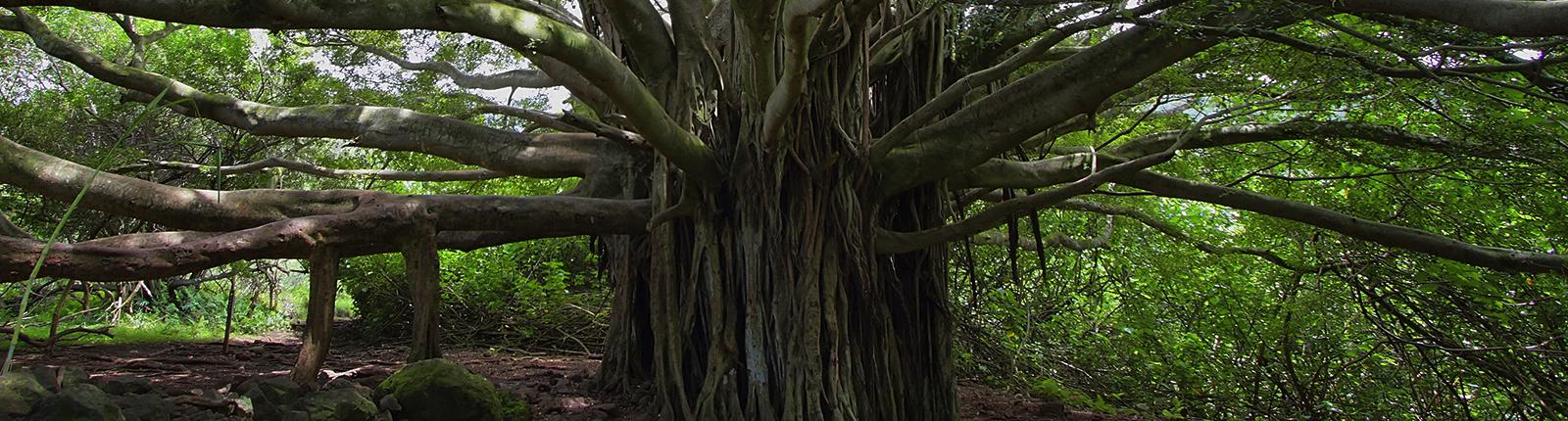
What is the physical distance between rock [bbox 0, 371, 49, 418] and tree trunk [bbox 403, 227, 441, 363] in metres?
1.49

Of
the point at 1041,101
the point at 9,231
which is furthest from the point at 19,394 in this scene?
the point at 1041,101

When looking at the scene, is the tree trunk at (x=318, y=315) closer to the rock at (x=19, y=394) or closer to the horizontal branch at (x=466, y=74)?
the rock at (x=19, y=394)

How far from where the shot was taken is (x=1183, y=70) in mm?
5281

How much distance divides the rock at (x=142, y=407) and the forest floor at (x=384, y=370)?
23cm

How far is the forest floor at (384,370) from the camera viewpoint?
17.1 feet

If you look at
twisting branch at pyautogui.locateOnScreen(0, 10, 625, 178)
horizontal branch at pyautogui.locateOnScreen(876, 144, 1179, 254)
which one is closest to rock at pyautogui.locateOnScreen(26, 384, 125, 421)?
twisting branch at pyautogui.locateOnScreen(0, 10, 625, 178)

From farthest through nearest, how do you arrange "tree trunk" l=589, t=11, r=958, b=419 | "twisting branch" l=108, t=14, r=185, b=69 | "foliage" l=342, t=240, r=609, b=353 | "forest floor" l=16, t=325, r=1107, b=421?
"foliage" l=342, t=240, r=609, b=353, "twisting branch" l=108, t=14, r=185, b=69, "forest floor" l=16, t=325, r=1107, b=421, "tree trunk" l=589, t=11, r=958, b=419

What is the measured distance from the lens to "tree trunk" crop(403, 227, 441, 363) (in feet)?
15.1

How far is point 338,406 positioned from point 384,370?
171 centimetres

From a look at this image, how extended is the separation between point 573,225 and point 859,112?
5.33 feet

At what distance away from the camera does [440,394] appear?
14.0 ft

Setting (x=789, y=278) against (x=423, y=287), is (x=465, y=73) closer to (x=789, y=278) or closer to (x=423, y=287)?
(x=423, y=287)

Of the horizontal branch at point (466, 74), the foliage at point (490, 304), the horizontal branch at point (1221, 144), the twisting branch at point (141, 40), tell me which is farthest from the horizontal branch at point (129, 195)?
the horizontal branch at point (466, 74)

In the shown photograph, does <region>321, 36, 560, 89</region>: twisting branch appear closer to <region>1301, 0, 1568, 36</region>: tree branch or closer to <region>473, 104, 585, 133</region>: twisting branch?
<region>473, 104, 585, 133</region>: twisting branch
